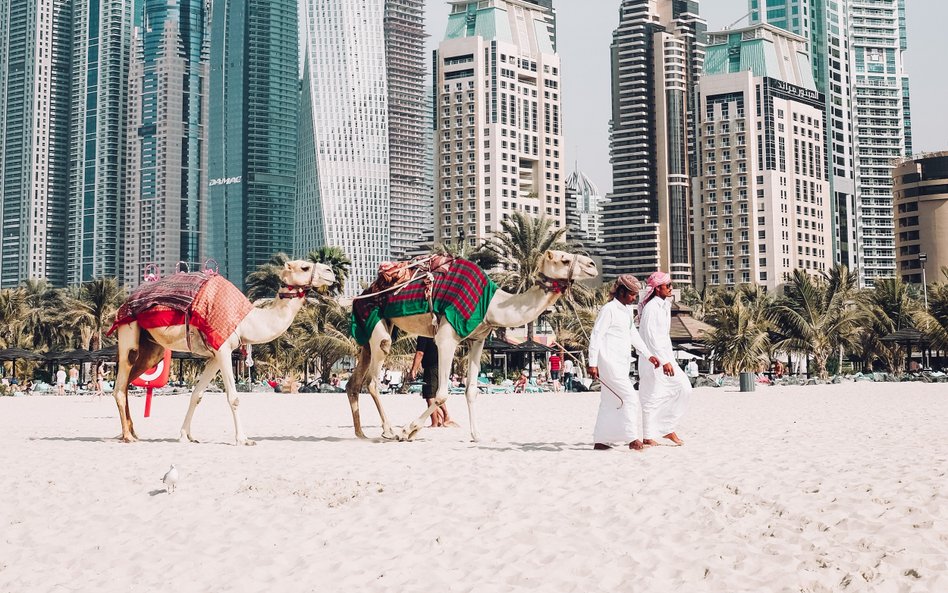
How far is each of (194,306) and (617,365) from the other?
5.44 meters

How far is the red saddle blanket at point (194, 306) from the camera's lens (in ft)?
45.1

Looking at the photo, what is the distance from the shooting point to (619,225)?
157 m

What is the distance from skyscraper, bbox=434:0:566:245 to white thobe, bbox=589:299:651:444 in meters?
130

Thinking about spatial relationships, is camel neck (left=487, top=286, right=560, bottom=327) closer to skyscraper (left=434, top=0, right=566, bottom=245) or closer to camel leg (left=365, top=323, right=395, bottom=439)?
camel leg (left=365, top=323, right=395, bottom=439)

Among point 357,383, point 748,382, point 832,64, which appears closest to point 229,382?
point 357,383

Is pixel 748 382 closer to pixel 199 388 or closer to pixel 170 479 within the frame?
pixel 199 388

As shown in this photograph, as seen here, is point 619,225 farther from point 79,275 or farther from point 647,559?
point 647,559

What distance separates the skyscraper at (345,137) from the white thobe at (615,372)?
152 m

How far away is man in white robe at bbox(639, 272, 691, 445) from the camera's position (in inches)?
475

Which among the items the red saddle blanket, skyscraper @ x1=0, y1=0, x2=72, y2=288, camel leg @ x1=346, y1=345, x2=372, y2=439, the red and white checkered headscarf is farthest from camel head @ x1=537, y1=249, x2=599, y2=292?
skyscraper @ x1=0, y1=0, x2=72, y2=288

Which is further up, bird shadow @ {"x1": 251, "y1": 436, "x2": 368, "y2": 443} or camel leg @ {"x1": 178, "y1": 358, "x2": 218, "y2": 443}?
camel leg @ {"x1": 178, "y1": 358, "x2": 218, "y2": 443}

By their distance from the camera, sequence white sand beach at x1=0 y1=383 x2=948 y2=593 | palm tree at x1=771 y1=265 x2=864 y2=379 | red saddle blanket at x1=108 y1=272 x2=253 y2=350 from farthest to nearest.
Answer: palm tree at x1=771 y1=265 x2=864 y2=379 → red saddle blanket at x1=108 y1=272 x2=253 y2=350 → white sand beach at x1=0 y1=383 x2=948 y2=593

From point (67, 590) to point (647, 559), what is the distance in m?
3.92

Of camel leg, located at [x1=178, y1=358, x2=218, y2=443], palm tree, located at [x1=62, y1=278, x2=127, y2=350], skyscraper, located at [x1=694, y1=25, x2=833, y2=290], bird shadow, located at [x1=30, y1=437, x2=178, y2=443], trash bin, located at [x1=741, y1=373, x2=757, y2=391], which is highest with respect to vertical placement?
skyscraper, located at [x1=694, y1=25, x2=833, y2=290]
